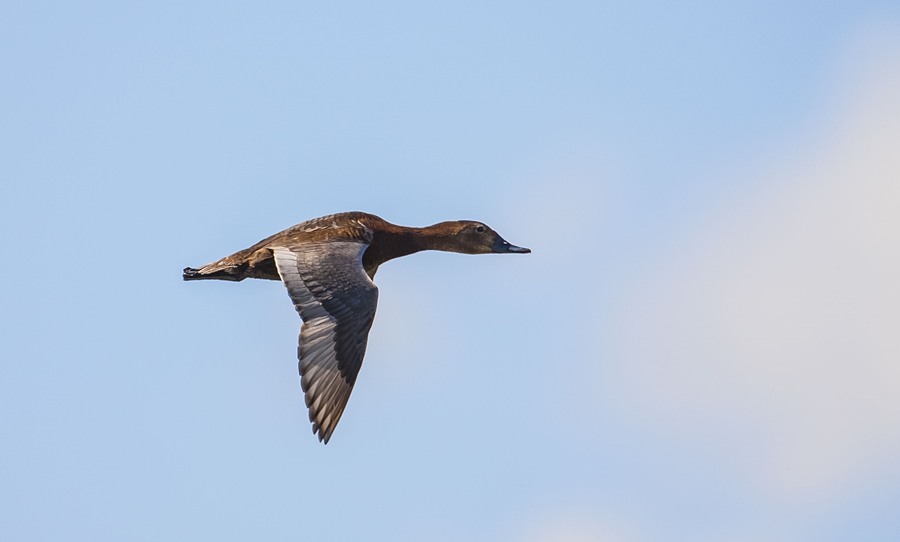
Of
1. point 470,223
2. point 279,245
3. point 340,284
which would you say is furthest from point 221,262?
point 470,223

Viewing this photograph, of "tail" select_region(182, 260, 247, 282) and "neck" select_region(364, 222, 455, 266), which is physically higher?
"neck" select_region(364, 222, 455, 266)

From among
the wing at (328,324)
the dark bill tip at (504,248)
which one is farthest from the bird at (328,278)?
the dark bill tip at (504,248)

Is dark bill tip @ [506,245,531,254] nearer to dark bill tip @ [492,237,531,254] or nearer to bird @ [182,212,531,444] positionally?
dark bill tip @ [492,237,531,254]

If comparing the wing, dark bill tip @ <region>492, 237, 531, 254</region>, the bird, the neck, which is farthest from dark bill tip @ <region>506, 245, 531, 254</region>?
the wing

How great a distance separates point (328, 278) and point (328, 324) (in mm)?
701

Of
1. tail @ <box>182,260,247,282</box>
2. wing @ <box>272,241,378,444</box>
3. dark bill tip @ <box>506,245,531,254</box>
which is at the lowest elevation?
wing @ <box>272,241,378,444</box>

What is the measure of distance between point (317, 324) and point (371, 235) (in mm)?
2773

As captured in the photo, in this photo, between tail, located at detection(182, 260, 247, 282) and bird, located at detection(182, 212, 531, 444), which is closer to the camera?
bird, located at detection(182, 212, 531, 444)

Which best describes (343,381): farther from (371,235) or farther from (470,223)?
(470,223)

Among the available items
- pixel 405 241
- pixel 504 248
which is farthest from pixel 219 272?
pixel 504 248

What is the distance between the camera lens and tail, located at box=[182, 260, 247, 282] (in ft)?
61.1

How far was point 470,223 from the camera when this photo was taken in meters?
20.7

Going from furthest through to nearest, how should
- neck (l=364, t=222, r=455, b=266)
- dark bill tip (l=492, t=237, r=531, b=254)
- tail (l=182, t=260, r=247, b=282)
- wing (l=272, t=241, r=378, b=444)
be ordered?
dark bill tip (l=492, t=237, r=531, b=254) → neck (l=364, t=222, r=455, b=266) → tail (l=182, t=260, r=247, b=282) → wing (l=272, t=241, r=378, b=444)

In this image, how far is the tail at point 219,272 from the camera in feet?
61.1
